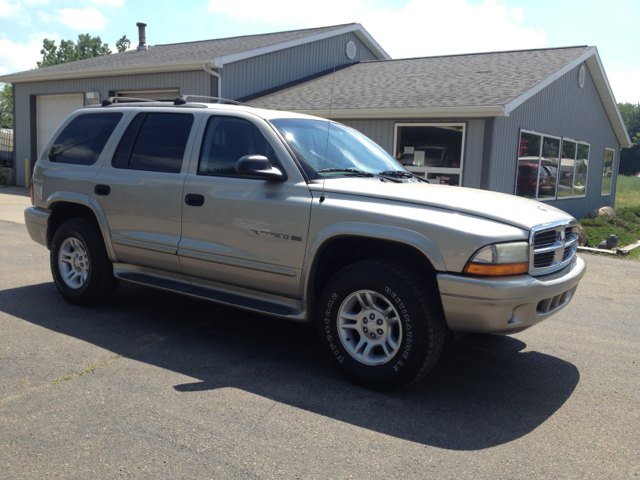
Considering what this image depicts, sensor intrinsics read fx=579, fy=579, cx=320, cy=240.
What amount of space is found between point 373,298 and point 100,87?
16117 millimetres

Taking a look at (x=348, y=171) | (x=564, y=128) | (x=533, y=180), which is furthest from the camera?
(x=564, y=128)

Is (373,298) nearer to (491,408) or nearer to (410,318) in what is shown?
(410,318)

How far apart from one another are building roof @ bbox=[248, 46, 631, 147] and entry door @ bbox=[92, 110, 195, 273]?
6154mm

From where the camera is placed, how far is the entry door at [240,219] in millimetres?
4164

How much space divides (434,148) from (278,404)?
10282 millimetres

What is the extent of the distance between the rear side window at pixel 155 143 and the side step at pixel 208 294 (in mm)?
945

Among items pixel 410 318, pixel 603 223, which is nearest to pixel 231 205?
pixel 410 318

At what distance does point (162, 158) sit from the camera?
497cm

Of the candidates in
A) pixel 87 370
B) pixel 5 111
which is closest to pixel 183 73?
pixel 87 370

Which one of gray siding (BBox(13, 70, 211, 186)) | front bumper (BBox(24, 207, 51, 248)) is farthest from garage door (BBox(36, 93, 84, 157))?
front bumper (BBox(24, 207, 51, 248))

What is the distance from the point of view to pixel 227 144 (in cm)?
469

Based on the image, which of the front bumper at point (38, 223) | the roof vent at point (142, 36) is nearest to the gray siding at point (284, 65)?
the roof vent at point (142, 36)

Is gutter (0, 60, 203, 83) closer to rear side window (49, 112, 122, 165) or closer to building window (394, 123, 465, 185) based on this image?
building window (394, 123, 465, 185)

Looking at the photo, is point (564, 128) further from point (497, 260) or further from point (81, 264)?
point (81, 264)
